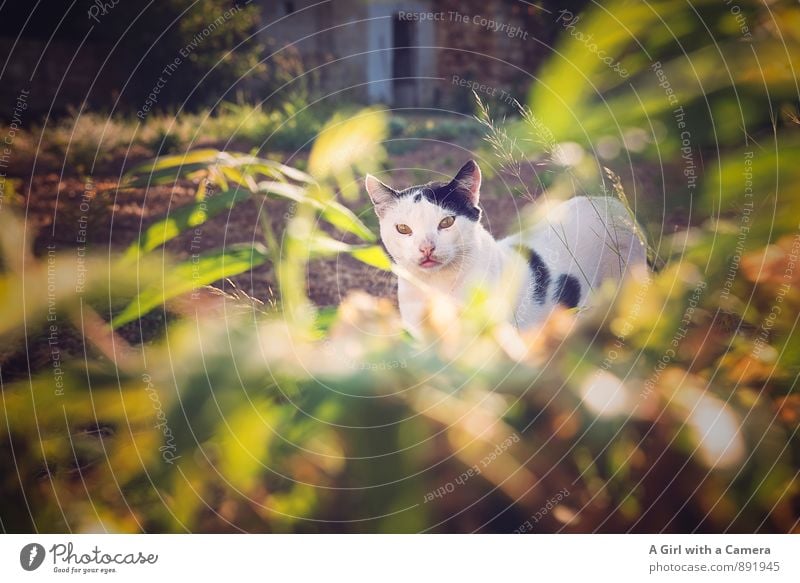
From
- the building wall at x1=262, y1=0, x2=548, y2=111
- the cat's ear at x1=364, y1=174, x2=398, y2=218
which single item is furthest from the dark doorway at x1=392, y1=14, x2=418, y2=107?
the cat's ear at x1=364, y1=174, x2=398, y2=218

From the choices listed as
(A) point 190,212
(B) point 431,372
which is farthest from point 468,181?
(A) point 190,212

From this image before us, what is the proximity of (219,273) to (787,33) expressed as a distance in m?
0.87

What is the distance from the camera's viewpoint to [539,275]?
3.16 ft

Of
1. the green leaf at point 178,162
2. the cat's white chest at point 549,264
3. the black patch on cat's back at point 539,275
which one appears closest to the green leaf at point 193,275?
the green leaf at point 178,162

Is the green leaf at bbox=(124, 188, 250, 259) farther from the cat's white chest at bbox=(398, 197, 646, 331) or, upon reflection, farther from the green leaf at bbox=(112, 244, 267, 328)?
the cat's white chest at bbox=(398, 197, 646, 331)

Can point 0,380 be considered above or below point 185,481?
above

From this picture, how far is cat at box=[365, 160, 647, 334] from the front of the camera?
940 millimetres

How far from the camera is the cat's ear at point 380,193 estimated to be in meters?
0.96

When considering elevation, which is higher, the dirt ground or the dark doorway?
the dark doorway

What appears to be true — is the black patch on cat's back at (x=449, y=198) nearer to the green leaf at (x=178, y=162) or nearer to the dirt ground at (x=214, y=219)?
the dirt ground at (x=214, y=219)
